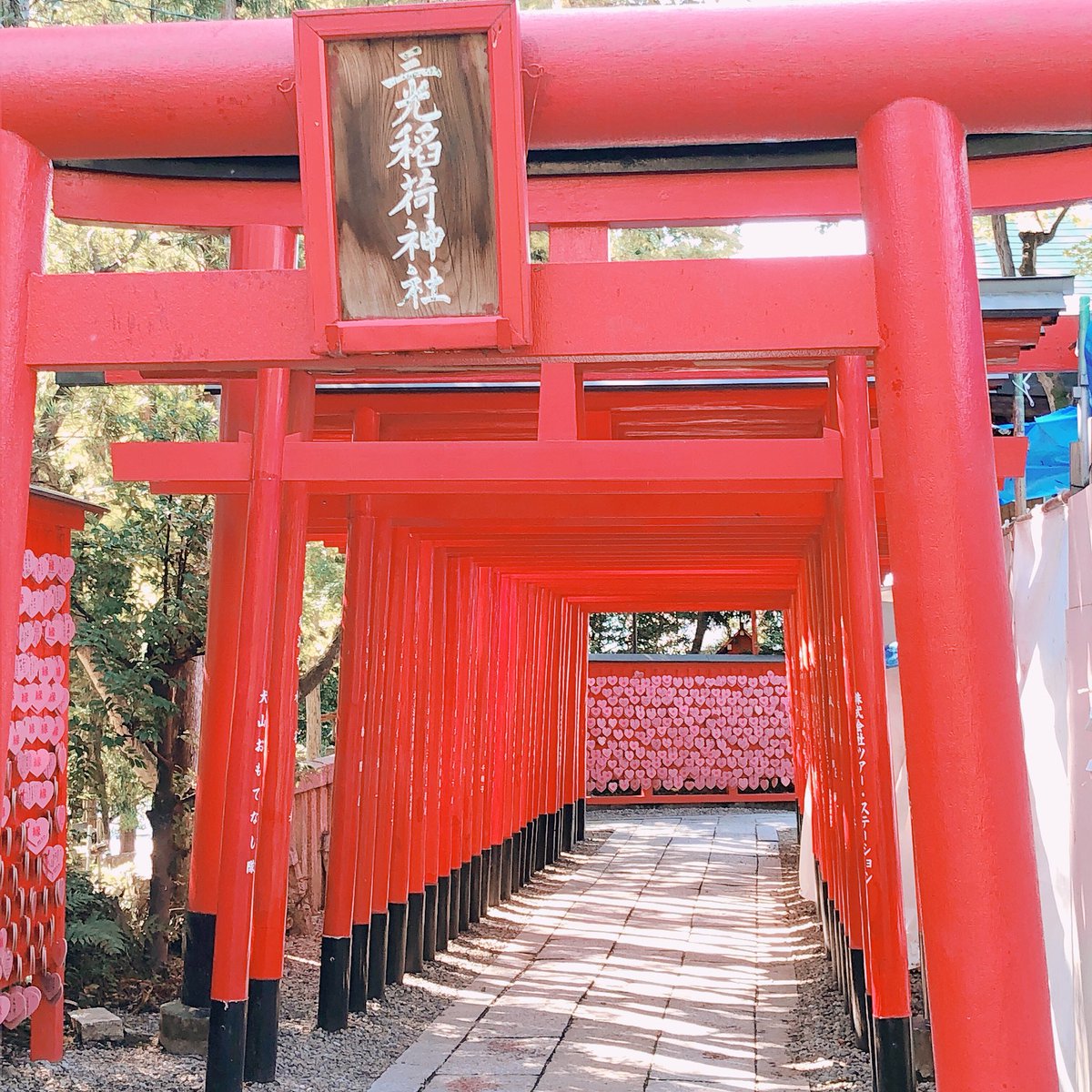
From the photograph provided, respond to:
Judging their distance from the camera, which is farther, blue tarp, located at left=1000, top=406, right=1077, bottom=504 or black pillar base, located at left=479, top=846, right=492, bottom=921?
black pillar base, located at left=479, top=846, right=492, bottom=921

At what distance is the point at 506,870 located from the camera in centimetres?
1304

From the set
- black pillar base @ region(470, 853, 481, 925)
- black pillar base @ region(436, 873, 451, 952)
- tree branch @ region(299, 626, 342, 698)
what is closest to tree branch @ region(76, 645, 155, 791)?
black pillar base @ region(436, 873, 451, 952)

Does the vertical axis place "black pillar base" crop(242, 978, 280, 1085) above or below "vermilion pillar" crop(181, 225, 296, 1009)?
below

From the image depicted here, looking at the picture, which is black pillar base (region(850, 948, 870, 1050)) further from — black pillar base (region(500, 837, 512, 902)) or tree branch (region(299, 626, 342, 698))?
tree branch (region(299, 626, 342, 698))

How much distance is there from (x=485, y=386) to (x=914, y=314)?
426 centimetres

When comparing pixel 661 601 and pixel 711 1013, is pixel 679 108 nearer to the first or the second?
pixel 711 1013

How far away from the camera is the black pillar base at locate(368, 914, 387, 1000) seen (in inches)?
324

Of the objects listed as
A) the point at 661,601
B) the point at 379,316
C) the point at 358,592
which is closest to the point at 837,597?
the point at 358,592

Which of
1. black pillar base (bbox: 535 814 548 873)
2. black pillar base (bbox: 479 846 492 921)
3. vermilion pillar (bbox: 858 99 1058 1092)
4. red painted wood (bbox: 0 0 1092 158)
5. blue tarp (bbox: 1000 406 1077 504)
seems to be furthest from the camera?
black pillar base (bbox: 535 814 548 873)

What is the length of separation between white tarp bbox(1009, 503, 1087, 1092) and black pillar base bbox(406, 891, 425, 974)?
514 centimetres

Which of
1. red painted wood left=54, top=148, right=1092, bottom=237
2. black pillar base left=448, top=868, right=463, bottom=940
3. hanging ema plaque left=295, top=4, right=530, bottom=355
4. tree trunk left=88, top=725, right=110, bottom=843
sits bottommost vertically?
black pillar base left=448, top=868, right=463, bottom=940

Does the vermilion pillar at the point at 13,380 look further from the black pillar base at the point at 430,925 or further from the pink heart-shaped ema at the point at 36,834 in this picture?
the black pillar base at the point at 430,925

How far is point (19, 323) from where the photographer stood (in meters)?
3.48

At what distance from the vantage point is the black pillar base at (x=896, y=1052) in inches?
235
